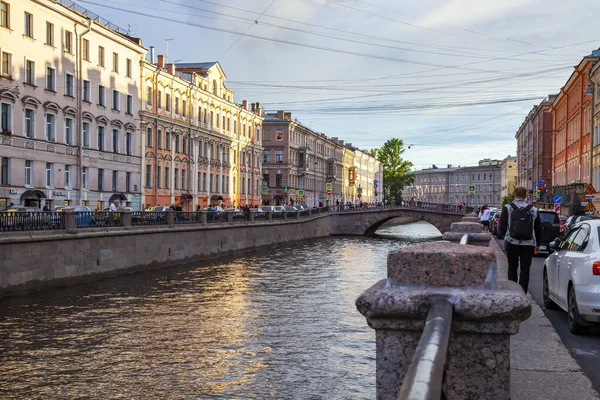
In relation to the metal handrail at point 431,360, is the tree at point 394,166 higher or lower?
higher

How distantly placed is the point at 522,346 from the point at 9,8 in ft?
116

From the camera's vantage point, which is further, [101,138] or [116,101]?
[116,101]

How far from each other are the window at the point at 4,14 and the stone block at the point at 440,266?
120 ft

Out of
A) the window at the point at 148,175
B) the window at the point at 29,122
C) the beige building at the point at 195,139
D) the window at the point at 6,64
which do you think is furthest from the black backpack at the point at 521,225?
the window at the point at 148,175

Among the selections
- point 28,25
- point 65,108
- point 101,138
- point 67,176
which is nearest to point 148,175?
point 101,138

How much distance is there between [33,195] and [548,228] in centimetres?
2659

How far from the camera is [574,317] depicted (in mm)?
8859

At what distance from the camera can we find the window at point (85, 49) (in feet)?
142

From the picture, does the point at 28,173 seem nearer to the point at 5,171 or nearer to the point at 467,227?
the point at 5,171

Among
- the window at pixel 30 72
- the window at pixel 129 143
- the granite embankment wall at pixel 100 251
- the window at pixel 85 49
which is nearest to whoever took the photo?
the granite embankment wall at pixel 100 251

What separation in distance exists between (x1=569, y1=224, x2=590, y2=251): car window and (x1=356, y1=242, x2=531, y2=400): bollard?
264 inches

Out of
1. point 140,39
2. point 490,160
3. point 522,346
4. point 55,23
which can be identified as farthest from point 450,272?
point 490,160

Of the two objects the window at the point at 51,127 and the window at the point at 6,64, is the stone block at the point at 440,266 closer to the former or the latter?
the window at the point at 6,64

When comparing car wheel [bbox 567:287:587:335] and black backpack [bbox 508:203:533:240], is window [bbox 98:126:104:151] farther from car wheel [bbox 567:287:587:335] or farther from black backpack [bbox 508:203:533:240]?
car wheel [bbox 567:287:587:335]
